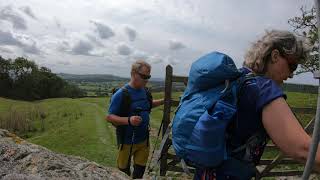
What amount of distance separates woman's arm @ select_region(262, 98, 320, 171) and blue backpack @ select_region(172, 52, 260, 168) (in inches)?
8.3

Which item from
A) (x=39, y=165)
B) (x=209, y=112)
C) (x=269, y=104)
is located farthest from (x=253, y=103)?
(x=39, y=165)

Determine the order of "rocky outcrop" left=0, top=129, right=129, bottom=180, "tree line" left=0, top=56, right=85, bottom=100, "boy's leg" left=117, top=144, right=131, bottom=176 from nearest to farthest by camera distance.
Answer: "rocky outcrop" left=0, top=129, right=129, bottom=180
"boy's leg" left=117, top=144, right=131, bottom=176
"tree line" left=0, top=56, right=85, bottom=100

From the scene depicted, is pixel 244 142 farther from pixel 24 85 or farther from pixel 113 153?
pixel 24 85

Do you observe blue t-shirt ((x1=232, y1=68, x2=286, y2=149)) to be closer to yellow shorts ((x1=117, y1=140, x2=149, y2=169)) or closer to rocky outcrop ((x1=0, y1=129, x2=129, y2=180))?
rocky outcrop ((x1=0, y1=129, x2=129, y2=180))

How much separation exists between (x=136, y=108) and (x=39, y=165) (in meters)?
2.22

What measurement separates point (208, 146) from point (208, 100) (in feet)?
0.81

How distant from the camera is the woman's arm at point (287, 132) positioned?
2.18 meters

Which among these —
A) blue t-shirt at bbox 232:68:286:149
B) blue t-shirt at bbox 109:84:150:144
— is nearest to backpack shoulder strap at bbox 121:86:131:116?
blue t-shirt at bbox 109:84:150:144

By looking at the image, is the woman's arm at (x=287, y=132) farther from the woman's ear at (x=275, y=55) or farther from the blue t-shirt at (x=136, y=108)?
the blue t-shirt at (x=136, y=108)

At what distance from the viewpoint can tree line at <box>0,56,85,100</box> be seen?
94.4m

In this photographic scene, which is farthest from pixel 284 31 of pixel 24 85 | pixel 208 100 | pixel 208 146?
pixel 24 85

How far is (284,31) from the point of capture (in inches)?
99.4

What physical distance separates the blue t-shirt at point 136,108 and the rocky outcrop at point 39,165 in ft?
4.36

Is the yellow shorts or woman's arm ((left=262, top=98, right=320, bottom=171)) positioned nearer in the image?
woman's arm ((left=262, top=98, right=320, bottom=171))
